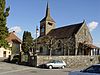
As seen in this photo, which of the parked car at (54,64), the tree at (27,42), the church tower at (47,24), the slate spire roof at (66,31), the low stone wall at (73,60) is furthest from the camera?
the church tower at (47,24)

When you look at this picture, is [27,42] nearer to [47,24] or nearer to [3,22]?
[47,24]

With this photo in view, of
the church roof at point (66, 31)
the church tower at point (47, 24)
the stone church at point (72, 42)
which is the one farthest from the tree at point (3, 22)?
the church tower at point (47, 24)

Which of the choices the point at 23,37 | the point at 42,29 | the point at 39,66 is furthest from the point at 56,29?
the point at 39,66

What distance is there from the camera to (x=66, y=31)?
69.7 metres

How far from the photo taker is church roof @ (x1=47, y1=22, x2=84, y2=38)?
66.2 meters

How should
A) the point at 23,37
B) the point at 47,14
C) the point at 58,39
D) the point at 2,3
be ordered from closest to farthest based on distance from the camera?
the point at 2,3, the point at 58,39, the point at 23,37, the point at 47,14

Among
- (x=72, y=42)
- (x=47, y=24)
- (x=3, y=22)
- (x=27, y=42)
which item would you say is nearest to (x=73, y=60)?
(x=3, y=22)

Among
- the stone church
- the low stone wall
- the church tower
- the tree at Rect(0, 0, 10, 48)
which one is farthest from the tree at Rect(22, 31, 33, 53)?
the tree at Rect(0, 0, 10, 48)

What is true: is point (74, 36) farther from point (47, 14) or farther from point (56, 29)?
point (47, 14)

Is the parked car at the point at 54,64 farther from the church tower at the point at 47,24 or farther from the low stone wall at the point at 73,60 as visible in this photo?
the church tower at the point at 47,24

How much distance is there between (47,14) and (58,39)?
14.8 metres

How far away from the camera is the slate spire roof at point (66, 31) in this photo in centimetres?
6612

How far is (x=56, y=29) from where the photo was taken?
3027 inches

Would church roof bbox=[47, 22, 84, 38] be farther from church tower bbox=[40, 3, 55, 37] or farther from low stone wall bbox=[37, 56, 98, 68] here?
low stone wall bbox=[37, 56, 98, 68]
